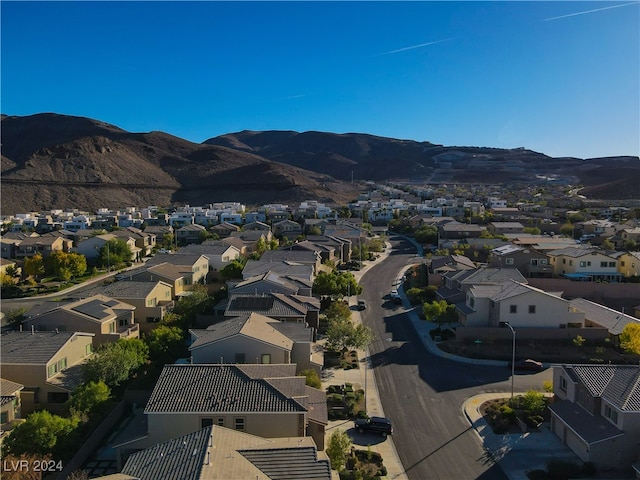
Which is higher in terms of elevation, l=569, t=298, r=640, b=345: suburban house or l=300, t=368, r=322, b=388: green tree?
l=569, t=298, r=640, b=345: suburban house

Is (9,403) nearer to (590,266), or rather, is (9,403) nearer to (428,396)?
(428,396)

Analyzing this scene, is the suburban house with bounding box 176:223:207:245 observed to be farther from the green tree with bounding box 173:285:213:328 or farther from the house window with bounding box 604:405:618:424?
the house window with bounding box 604:405:618:424

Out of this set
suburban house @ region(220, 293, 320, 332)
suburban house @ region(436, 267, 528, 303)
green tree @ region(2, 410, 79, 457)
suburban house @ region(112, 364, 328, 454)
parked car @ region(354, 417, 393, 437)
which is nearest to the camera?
suburban house @ region(112, 364, 328, 454)

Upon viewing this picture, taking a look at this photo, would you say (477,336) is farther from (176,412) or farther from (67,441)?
(67,441)

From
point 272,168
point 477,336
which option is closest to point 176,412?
point 477,336

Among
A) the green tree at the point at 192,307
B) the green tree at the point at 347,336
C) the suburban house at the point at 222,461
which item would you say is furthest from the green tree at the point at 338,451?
the green tree at the point at 192,307

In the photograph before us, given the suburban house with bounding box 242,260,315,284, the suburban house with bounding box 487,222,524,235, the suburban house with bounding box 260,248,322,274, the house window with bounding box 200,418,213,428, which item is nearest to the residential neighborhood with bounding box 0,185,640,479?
the house window with bounding box 200,418,213,428
